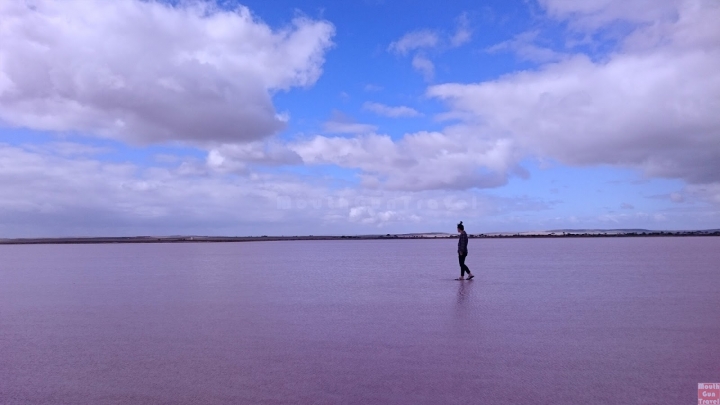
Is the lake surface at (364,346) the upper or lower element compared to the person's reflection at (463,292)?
lower

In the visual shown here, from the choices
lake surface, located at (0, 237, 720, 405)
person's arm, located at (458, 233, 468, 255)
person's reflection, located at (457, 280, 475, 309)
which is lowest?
lake surface, located at (0, 237, 720, 405)

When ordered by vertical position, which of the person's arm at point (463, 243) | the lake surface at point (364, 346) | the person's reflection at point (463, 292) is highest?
the person's arm at point (463, 243)

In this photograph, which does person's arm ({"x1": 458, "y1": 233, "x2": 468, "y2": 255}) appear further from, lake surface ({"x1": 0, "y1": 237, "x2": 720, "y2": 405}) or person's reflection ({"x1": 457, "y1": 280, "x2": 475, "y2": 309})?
lake surface ({"x1": 0, "y1": 237, "x2": 720, "y2": 405})

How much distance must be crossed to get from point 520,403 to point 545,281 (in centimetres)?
1539

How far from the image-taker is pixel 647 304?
14109 mm

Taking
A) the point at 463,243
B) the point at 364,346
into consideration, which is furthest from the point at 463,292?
the point at 364,346

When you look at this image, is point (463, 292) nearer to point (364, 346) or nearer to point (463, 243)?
point (463, 243)

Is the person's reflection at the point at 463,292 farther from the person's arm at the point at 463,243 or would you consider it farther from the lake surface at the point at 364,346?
the person's arm at the point at 463,243

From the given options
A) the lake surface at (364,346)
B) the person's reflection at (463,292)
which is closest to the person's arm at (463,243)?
the person's reflection at (463,292)

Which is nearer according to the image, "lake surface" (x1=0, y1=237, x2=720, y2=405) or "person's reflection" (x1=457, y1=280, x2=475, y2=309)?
"lake surface" (x1=0, y1=237, x2=720, y2=405)

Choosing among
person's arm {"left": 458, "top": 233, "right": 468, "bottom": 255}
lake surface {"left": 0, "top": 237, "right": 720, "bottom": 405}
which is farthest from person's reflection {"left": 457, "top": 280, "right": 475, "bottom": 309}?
person's arm {"left": 458, "top": 233, "right": 468, "bottom": 255}

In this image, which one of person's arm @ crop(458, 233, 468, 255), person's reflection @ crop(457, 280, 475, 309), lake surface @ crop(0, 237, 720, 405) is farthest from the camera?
person's arm @ crop(458, 233, 468, 255)

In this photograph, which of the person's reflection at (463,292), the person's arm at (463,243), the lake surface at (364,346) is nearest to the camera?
the lake surface at (364,346)

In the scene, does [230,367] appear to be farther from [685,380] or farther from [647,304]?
[647,304]
